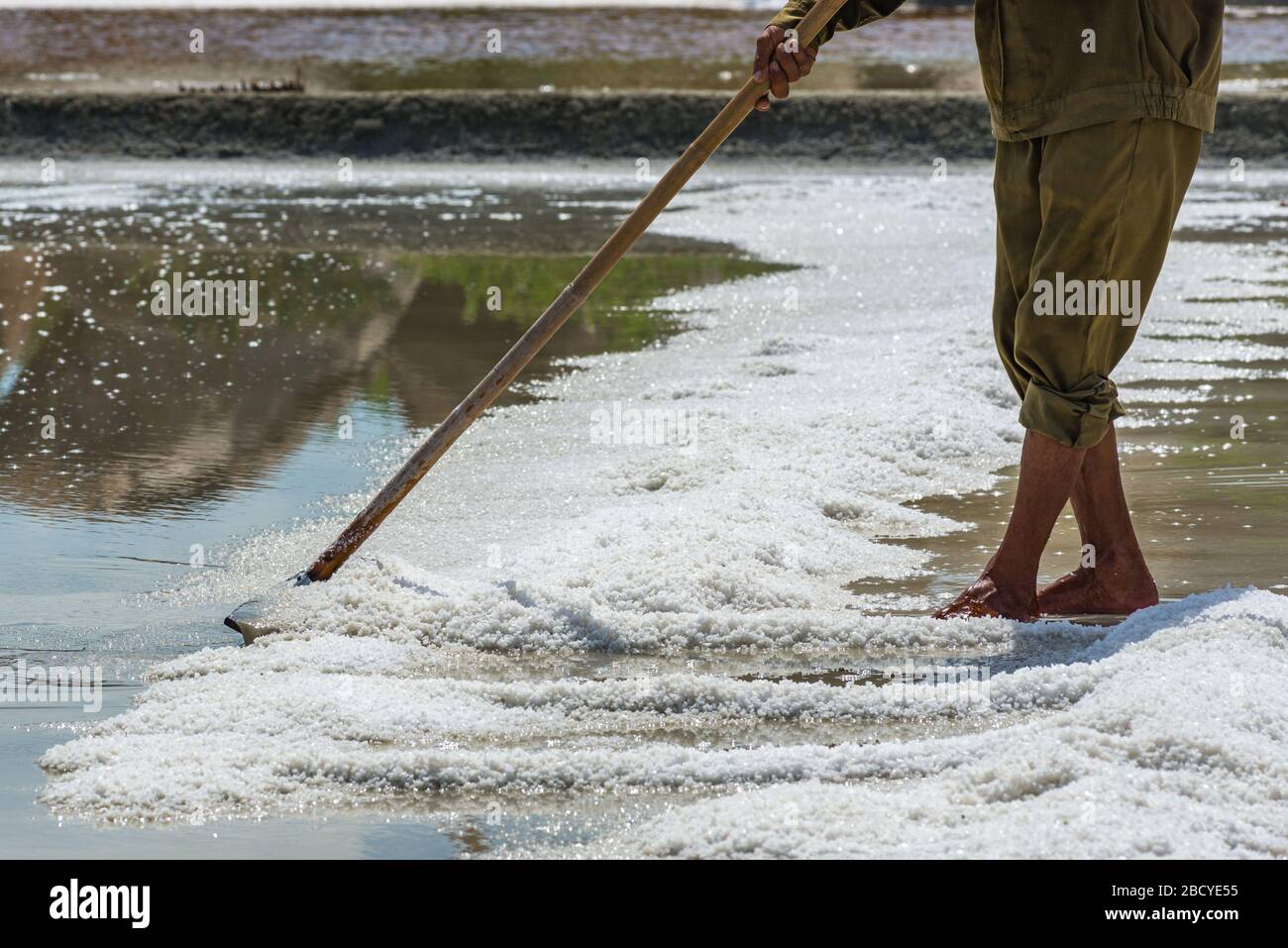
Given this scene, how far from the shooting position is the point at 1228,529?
11.4 feet

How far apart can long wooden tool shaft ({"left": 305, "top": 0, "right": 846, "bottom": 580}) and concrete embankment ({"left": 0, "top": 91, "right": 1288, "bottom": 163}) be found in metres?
11.3

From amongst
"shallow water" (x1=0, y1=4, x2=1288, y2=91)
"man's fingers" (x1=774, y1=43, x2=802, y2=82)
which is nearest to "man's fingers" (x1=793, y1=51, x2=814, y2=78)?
"man's fingers" (x1=774, y1=43, x2=802, y2=82)

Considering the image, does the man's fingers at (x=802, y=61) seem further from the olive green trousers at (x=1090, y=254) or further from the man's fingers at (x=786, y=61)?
the olive green trousers at (x=1090, y=254)

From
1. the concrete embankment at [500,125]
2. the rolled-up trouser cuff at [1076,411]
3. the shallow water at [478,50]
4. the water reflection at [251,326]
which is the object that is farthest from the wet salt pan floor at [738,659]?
the shallow water at [478,50]

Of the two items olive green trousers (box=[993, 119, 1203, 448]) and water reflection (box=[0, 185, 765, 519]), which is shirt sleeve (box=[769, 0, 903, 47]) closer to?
olive green trousers (box=[993, 119, 1203, 448])

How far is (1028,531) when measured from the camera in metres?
2.93

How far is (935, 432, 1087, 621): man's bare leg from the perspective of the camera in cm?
292

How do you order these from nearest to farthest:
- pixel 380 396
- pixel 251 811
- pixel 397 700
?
pixel 251 811, pixel 397 700, pixel 380 396

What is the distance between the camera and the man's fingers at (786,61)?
3.01 m

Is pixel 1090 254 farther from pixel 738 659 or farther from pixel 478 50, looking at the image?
pixel 478 50
